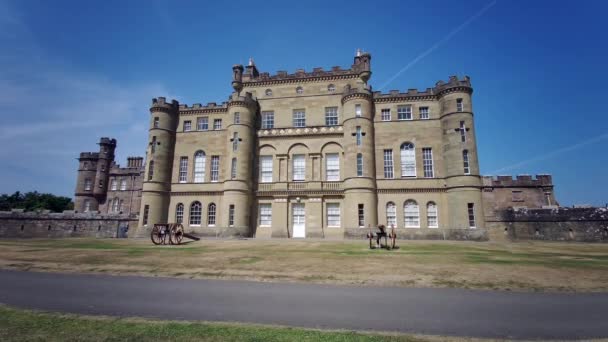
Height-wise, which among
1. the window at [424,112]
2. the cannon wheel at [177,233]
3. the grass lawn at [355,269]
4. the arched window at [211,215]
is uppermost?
the window at [424,112]

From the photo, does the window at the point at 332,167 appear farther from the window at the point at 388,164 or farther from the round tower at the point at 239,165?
the round tower at the point at 239,165

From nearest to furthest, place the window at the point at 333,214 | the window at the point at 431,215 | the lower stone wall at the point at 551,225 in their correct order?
the lower stone wall at the point at 551,225
the window at the point at 431,215
the window at the point at 333,214

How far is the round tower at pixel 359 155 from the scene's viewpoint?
2845 centimetres

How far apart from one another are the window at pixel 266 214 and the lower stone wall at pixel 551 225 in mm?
23316

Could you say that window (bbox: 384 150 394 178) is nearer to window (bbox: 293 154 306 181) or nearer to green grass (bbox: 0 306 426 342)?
window (bbox: 293 154 306 181)

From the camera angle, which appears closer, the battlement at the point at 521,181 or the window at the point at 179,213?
the window at the point at 179,213

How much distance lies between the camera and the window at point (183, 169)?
3412 cm

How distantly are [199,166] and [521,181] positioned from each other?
4194cm

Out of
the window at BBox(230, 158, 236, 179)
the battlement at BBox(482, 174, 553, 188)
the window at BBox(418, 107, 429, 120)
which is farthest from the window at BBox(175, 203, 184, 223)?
the battlement at BBox(482, 174, 553, 188)

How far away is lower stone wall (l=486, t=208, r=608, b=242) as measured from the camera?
82.8 ft

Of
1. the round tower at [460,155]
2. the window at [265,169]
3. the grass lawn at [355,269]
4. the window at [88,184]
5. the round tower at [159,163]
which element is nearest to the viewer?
the grass lawn at [355,269]

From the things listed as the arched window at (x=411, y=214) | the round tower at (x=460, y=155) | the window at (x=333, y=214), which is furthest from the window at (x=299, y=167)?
the round tower at (x=460, y=155)

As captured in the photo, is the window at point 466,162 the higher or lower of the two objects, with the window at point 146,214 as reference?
higher

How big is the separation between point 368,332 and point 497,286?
620 centimetres
